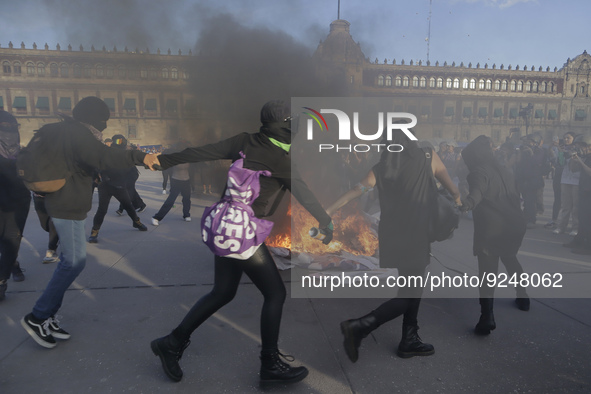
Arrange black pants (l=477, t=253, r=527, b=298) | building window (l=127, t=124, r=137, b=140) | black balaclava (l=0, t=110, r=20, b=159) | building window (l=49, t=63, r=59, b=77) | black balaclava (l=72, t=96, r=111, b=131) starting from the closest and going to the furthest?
black balaclava (l=72, t=96, r=111, b=131) → black pants (l=477, t=253, r=527, b=298) → black balaclava (l=0, t=110, r=20, b=159) → building window (l=49, t=63, r=59, b=77) → building window (l=127, t=124, r=137, b=140)

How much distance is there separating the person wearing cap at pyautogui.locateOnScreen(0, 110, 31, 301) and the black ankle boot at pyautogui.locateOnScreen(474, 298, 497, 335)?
383 centimetres

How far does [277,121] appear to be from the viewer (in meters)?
2.19

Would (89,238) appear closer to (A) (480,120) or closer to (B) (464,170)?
(B) (464,170)

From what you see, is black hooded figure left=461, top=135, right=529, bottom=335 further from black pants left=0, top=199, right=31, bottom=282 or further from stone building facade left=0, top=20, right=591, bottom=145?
stone building facade left=0, top=20, right=591, bottom=145

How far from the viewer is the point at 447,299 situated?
3588 mm

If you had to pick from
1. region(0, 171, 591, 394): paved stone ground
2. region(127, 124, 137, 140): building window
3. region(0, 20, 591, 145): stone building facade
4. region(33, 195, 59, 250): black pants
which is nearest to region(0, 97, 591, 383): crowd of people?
region(0, 171, 591, 394): paved stone ground

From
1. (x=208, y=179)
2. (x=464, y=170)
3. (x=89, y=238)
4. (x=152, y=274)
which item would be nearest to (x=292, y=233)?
(x=152, y=274)

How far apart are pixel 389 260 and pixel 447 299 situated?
1252 millimetres

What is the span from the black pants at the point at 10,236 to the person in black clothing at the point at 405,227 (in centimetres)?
282

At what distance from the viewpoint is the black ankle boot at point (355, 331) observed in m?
2.42

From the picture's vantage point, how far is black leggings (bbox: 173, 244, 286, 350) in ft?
6.99

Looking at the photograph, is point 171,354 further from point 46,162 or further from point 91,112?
point 91,112

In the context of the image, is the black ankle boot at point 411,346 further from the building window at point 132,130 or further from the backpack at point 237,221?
the building window at point 132,130

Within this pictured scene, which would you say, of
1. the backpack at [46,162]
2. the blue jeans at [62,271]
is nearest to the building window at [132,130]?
the backpack at [46,162]
